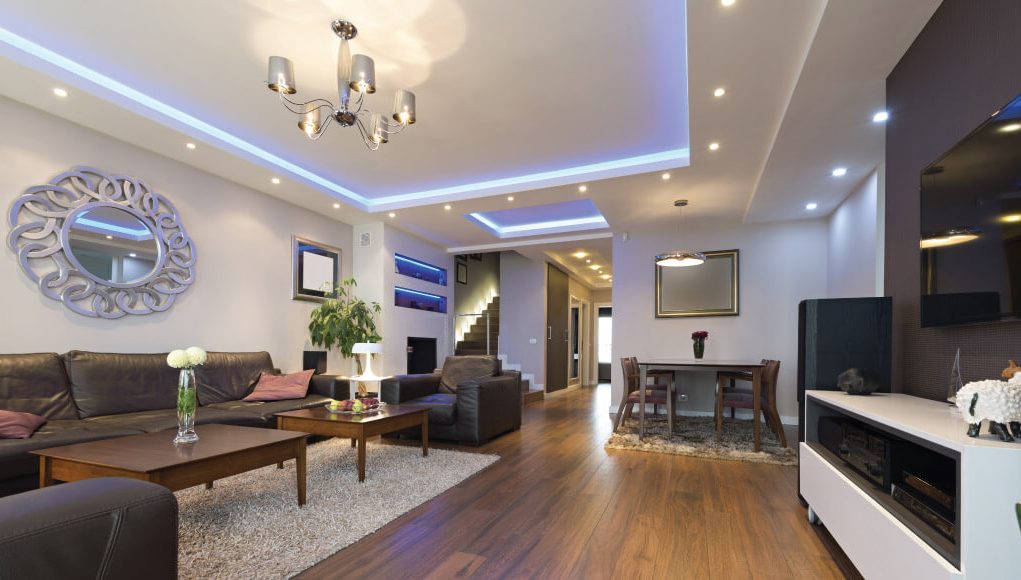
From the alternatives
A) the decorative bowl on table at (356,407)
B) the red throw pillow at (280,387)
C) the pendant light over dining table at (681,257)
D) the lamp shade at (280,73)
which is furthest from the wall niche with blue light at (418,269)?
the lamp shade at (280,73)

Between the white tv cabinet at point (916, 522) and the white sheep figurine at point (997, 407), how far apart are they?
1.6 inches

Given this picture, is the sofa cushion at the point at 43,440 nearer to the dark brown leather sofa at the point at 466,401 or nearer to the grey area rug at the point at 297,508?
the grey area rug at the point at 297,508

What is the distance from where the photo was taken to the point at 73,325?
3.91 metres

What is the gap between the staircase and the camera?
941 centimetres

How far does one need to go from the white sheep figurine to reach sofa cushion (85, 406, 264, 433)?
4.25m

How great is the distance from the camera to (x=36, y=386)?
3385 mm

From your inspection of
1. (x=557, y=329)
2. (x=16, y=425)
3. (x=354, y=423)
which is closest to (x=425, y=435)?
(x=354, y=423)

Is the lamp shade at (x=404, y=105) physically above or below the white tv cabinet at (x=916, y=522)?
above

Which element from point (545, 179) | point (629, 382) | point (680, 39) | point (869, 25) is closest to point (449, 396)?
point (629, 382)

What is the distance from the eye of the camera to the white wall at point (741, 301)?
629 centimetres

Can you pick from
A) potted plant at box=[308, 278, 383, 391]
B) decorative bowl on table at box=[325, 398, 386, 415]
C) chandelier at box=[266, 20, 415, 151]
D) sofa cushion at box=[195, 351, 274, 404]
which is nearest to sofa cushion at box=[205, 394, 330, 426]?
sofa cushion at box=[195, 351, 274, 404]

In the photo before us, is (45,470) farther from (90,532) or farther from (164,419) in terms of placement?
(90,532)

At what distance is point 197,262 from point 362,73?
322cm

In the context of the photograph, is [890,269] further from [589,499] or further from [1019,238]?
[589,499]
